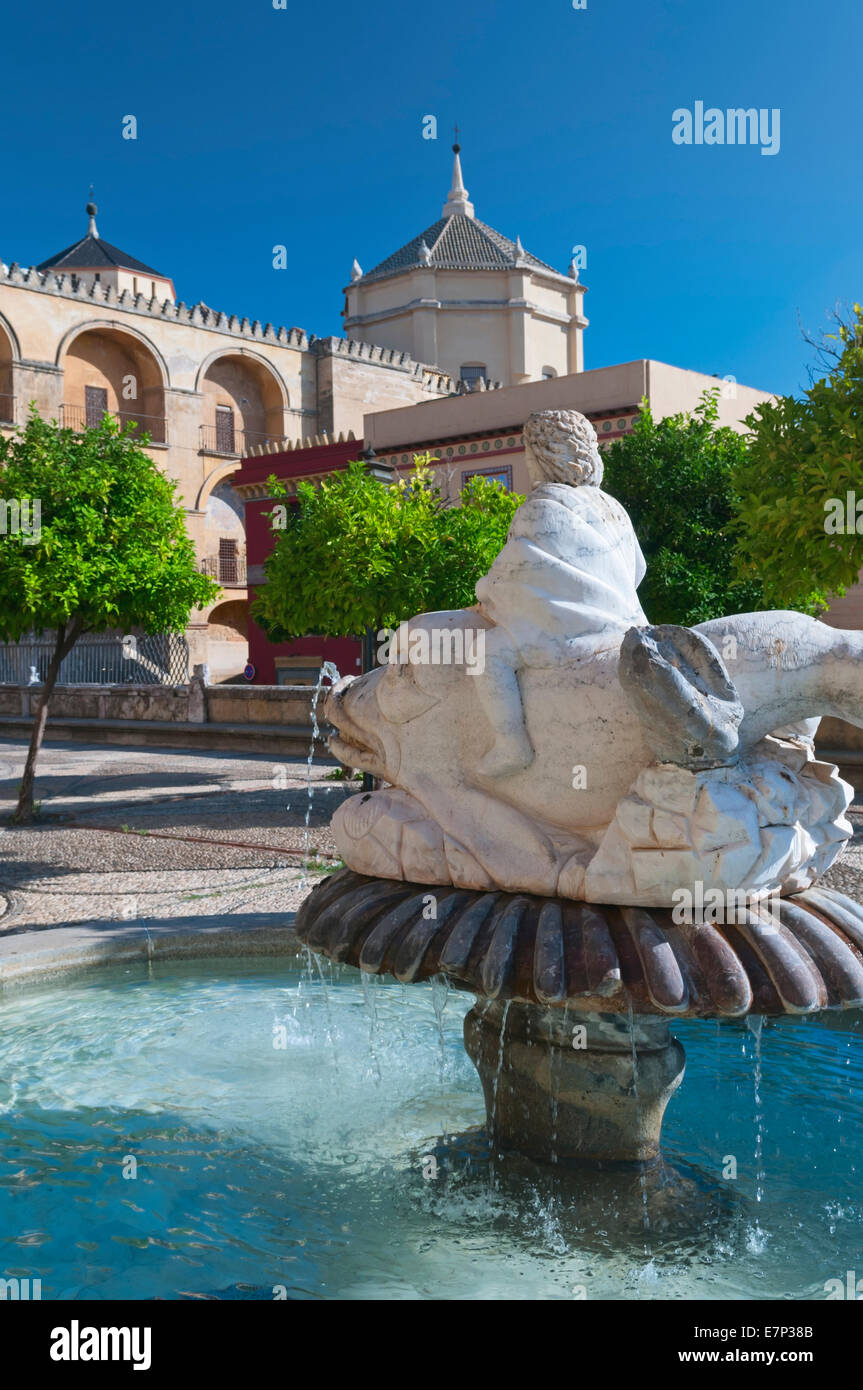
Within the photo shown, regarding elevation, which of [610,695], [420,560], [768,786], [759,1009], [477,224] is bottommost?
[759,1009]

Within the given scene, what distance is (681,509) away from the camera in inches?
525

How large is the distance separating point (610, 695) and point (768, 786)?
1.46ft

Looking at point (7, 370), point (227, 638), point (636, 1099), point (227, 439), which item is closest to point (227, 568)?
point (227, 638)

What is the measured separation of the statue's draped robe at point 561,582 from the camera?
9.74ft

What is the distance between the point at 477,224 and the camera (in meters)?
41.5

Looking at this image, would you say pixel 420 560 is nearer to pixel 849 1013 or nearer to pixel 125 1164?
pixel 849 1013

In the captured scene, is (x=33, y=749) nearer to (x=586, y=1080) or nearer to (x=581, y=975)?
(x=586, y=1080)

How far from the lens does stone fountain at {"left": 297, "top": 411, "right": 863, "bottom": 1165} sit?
2592mm

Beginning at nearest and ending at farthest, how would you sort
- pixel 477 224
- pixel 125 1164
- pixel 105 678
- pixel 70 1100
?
1. pixel 125 1164
2. pixel 70 1100
3. pixel 105 678
4. pixel 477 224

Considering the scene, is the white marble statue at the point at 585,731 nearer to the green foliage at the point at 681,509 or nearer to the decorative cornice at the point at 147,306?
the green foliage at the point at 681,509

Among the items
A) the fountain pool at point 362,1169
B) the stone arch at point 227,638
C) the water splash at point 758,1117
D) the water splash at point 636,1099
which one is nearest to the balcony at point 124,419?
the stone arch at point 227,638

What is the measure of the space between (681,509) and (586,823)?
1097 cm

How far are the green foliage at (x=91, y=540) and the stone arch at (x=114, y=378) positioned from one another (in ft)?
89.2
